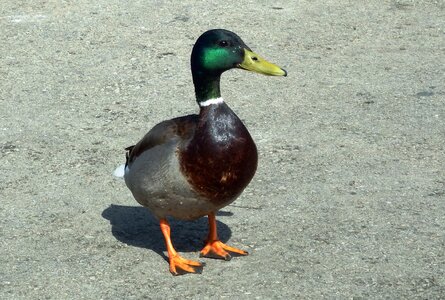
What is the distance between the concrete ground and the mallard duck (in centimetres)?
40

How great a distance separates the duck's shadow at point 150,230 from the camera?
595 centimetres

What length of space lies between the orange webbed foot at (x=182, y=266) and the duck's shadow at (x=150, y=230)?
21cm

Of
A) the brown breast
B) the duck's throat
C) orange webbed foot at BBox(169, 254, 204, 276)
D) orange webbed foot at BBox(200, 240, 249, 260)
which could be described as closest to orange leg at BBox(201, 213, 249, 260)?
orange webbed foot at BBox(200, 240, 249, 260)

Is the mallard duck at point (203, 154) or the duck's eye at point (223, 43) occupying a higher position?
the duck's eye at point (223, 43)

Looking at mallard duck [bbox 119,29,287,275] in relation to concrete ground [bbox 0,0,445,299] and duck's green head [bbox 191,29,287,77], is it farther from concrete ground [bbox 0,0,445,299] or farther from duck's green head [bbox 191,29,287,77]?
concrete ground [bbox 0,0,445,299]

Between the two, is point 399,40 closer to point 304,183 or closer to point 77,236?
point 304,183

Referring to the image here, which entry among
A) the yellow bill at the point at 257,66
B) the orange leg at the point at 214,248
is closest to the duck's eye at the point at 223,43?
the yellow bill at the point at 257,66

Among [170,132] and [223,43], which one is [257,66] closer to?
[223,43]

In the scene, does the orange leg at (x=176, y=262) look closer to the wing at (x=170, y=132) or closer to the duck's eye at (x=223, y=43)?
the wing at (x=170, y=132)

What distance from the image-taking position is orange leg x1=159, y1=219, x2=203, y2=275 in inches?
218

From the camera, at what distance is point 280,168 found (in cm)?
679

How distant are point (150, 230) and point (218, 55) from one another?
4.24 ft

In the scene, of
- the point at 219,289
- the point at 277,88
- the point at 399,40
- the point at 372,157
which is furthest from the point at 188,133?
the point at 399,40

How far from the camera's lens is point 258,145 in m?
7.12
